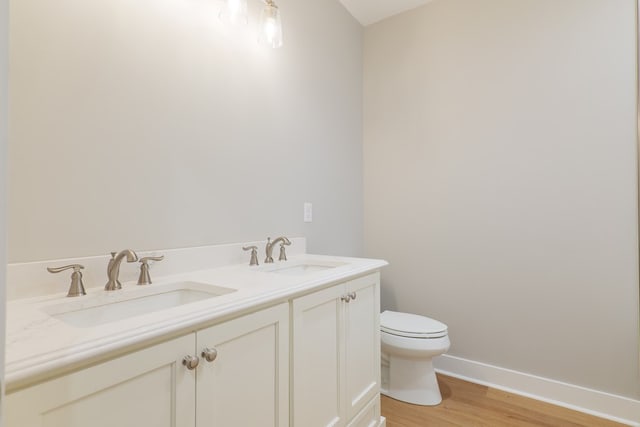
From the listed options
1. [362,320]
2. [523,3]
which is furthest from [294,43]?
[362,320]

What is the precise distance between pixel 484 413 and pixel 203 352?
67.7 inches

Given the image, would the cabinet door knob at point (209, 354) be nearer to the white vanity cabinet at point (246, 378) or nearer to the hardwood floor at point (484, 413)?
the white vanity cabinet at point (246, 378)

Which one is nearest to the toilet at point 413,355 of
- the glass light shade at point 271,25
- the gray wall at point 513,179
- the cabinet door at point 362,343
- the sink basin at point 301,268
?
the cabinet door at point 362,343

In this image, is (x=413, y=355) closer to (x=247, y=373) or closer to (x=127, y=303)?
(x=247, y=373)

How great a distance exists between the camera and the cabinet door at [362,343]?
1.33 metres

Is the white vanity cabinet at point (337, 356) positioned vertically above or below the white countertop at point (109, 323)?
below

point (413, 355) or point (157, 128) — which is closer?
point (157, 128)

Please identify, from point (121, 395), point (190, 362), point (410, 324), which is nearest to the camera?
point (121, 395)

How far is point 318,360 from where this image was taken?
1148 mm

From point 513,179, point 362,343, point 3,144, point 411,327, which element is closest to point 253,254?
point 362,343

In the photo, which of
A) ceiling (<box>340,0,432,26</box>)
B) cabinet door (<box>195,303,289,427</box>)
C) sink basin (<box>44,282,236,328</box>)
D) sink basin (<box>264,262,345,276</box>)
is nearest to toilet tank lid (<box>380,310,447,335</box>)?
sink basin (<box>264,262,345,276</box>)

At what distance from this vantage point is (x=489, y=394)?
1.93m

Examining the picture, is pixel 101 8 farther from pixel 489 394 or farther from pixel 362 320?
pixel 489 394

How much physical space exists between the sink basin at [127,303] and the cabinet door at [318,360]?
0.95ft
